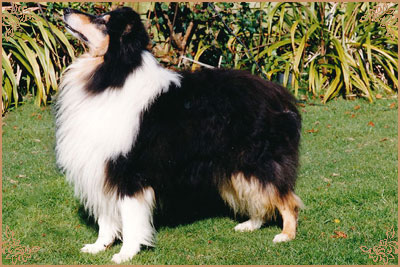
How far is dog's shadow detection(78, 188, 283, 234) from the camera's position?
16.5 feet

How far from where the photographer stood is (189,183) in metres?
4.41

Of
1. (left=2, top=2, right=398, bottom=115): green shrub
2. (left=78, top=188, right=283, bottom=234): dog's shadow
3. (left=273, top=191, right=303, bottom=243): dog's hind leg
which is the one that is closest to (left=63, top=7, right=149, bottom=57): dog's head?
(left=78, top=188, right=283, bottom=234): dog's shadow

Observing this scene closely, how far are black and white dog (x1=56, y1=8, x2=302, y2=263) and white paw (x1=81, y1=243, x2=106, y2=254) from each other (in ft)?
0.04

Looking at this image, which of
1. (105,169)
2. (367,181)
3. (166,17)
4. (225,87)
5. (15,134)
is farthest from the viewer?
(166,17)

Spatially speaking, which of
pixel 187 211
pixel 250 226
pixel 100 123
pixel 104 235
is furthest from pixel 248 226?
pixel 100 123

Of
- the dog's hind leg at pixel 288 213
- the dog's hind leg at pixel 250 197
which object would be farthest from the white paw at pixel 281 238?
the dog's hind leg at pixel 250 197

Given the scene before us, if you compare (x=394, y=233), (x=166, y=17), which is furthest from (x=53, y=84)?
(x=394, y=233)

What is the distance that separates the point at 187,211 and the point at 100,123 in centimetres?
178

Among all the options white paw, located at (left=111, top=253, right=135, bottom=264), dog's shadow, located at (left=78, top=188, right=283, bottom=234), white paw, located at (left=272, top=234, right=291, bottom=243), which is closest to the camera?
white paw, located at (left=111, top=253, right=135, bottom=264)

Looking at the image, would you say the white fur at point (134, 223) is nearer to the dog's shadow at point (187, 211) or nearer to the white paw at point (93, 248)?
the white paw at point (93, 248)

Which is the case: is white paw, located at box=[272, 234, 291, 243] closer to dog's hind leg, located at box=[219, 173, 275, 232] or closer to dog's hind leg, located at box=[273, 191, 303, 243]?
dog's hind leg, located at box=[273, 191, 303, 243]

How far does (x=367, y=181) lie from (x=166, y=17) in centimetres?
509

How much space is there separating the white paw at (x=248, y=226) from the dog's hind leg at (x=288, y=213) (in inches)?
13.9

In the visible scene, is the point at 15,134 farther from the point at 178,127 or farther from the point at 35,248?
the point at 178,127
